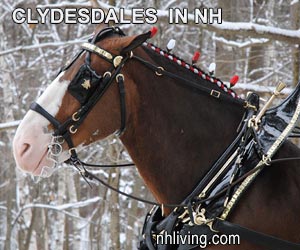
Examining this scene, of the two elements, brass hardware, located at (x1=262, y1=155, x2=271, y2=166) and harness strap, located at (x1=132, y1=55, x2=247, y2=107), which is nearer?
brass hardware, located at (x1=262, y1=155, x2=271, y2=166)

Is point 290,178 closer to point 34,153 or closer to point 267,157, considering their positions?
point 267,157

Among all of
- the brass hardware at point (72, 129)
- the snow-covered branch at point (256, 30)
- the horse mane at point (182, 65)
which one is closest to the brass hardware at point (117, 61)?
the horse mane at point (182, 65)

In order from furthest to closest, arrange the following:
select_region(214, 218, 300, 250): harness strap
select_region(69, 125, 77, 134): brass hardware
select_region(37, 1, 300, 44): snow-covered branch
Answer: select_region(37, 1, 300, 44): snow-covered branch
select_region(69, 125, 77, 134): brass hardware
select_region(214, 218, 300, 250): harness strap

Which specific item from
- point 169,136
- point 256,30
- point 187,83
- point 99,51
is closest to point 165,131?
point 169,136

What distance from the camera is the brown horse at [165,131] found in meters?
2.96

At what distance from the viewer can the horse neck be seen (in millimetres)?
3084

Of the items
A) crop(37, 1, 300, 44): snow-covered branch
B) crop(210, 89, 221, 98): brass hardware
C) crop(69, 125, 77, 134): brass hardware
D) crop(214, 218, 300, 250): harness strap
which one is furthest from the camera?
crop(37, 1, 300, 44): snow-covered branch

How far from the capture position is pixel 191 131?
311cm

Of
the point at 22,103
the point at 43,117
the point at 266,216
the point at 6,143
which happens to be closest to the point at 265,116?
the point at 266,216

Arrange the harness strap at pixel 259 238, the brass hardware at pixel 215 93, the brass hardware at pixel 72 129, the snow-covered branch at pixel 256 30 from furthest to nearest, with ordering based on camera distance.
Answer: the snow-covered branch at pixel 256 30
the brass hardware at pixel 215 93
the brass hardware at pixel 72 129
the harness strap at pixel 259 238

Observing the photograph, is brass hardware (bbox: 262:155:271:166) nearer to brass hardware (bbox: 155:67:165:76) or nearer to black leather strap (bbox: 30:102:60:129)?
brass hardware (bbox: 155:67:165:76)

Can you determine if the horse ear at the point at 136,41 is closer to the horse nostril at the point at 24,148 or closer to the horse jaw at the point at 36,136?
the horse jaw at the point at 36,136

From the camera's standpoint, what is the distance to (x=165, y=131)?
10.1 feet

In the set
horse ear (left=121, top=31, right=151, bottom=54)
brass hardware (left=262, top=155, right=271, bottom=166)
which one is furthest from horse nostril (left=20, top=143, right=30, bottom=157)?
brass hardware (left=262, top=155, right=271, bottom=166)
